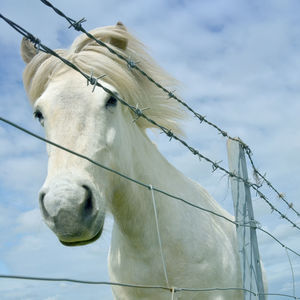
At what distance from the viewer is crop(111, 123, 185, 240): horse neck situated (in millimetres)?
2682

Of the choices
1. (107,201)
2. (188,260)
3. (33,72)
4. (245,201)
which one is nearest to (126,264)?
(188,260)

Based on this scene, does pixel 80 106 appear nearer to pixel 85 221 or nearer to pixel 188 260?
pixel 85 221

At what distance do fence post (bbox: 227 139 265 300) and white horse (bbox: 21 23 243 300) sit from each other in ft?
0.44

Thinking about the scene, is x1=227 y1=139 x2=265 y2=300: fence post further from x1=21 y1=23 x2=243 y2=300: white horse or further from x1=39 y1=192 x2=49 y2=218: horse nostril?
x1=39 y1=192 x2=49 y2=218: horse nostril

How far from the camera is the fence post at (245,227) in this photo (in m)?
2.90

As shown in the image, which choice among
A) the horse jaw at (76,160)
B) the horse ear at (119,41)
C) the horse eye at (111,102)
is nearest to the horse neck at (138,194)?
the horse jaw at (76,160)

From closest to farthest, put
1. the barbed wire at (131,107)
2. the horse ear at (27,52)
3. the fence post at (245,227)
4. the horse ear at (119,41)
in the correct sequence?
1. the barbed wire at (131,107)
2. the fence post at (245,227)
3. the horse ear at (119,41)
4. the horse ear at (27,52)

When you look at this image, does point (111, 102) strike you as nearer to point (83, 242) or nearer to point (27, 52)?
point (83, 242)

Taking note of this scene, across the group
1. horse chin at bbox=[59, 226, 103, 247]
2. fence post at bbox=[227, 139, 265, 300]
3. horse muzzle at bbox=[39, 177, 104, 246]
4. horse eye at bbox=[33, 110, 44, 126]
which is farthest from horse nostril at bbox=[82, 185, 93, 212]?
fence post at bbox=[227, 139, 265, 300]

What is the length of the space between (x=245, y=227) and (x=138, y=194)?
869mm

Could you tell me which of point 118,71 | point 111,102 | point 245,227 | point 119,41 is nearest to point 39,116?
point 111,102

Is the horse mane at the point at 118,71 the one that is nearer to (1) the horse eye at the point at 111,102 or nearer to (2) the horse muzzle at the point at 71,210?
(1) the horse eye at the point at 111,102

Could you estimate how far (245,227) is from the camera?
3.05 metres

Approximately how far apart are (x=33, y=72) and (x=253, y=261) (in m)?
2.10
